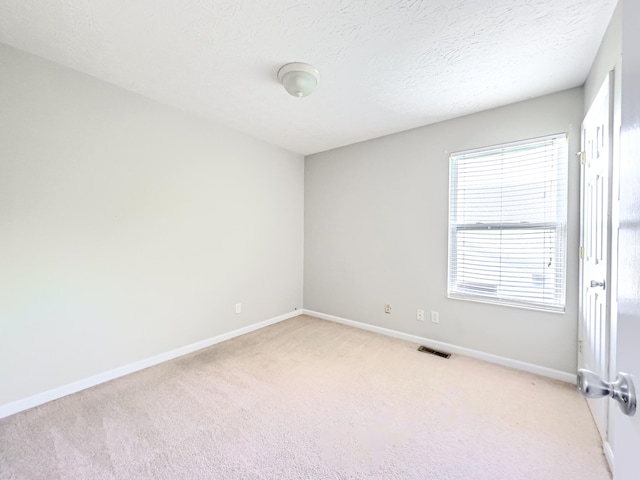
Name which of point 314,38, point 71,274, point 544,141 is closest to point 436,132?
point 544,141

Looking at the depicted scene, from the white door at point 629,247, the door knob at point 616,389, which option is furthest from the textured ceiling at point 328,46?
the door knob at point 616,389

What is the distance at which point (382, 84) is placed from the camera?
7.38 ft

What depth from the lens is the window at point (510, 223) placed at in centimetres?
240

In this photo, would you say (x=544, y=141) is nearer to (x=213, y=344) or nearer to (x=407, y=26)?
(x=407, y=26)

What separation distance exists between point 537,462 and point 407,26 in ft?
8.48

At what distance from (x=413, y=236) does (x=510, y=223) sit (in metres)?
0.94

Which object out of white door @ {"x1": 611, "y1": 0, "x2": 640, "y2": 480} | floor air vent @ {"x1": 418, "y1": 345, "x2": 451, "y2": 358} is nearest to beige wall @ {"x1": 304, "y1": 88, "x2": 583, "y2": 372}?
floor air vent @ {"x1": 418, "y1": 345, "x2": 451, "y2": 358}

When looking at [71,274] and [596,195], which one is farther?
[71,274]

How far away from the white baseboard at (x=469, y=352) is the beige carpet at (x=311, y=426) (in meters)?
0.11

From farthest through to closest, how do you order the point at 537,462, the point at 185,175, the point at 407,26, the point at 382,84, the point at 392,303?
the point at 392,303
the point at 185,175
the point at 382,84
the point at 407,26
the point at 537,462

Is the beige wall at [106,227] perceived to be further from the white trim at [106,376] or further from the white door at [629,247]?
the white door at [629,247]

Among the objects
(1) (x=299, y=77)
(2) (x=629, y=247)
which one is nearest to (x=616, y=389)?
(2) (x=629, y=247)

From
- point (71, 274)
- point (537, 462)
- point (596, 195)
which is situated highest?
point (596, 195)

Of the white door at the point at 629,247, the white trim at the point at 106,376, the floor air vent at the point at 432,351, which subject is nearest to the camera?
the white door at the point at 629,247
